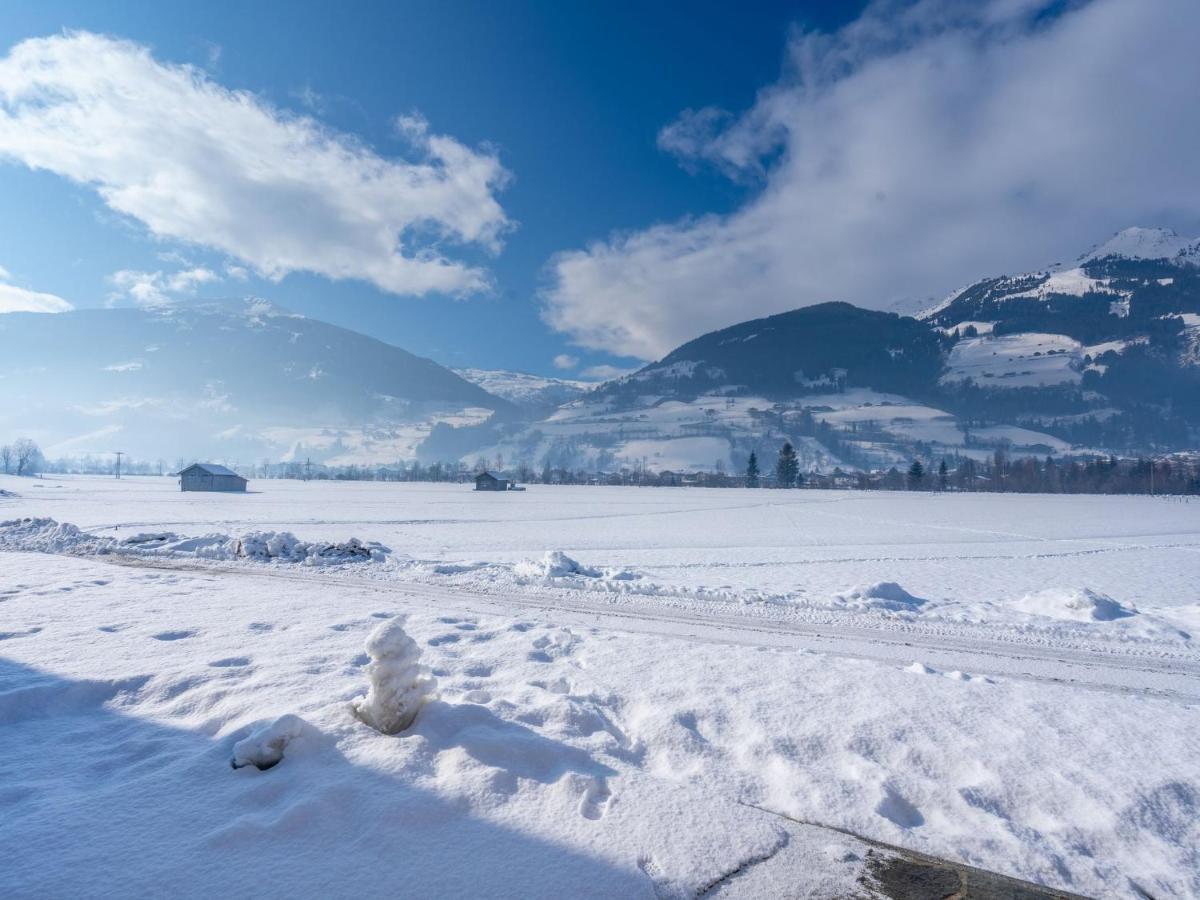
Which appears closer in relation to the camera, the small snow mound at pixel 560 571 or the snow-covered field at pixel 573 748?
the snow-covered field at pixel 573 748

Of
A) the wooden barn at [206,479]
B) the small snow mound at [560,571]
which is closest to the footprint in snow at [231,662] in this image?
the small snow mound at [560,571]

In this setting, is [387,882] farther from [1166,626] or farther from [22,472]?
[22,472]

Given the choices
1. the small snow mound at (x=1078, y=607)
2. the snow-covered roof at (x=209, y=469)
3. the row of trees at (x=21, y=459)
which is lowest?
the small snow mound at (x=1078, y=607)

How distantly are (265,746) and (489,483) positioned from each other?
9825 centimetres

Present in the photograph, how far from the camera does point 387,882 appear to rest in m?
3.24

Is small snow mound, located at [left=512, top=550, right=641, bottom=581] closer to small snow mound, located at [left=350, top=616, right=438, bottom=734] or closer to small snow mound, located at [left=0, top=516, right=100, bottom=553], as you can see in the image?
small snow mound, located at [left=350, top=616, right=438, bottom=734]

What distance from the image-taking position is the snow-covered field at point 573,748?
11.6ft

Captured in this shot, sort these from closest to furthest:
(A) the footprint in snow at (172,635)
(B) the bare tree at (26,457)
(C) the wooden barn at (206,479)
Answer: (A) the footprint in snow at (172,635)
(C) the wooden barn at (206,479)
(B) the bare tree at (26,457)

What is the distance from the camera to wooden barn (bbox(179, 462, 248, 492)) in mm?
87750

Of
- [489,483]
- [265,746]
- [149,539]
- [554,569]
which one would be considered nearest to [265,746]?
[265,746]

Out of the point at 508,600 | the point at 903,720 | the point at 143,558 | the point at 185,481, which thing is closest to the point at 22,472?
the point at 185,481

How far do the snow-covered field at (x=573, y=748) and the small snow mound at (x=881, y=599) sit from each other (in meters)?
1.25

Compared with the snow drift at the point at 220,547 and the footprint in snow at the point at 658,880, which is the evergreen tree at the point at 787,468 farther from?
the footprint in snow at the point at 658,880

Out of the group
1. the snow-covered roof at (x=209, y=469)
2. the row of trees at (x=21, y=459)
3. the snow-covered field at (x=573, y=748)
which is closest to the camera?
the snow-covered field at (x=573, y=748)
